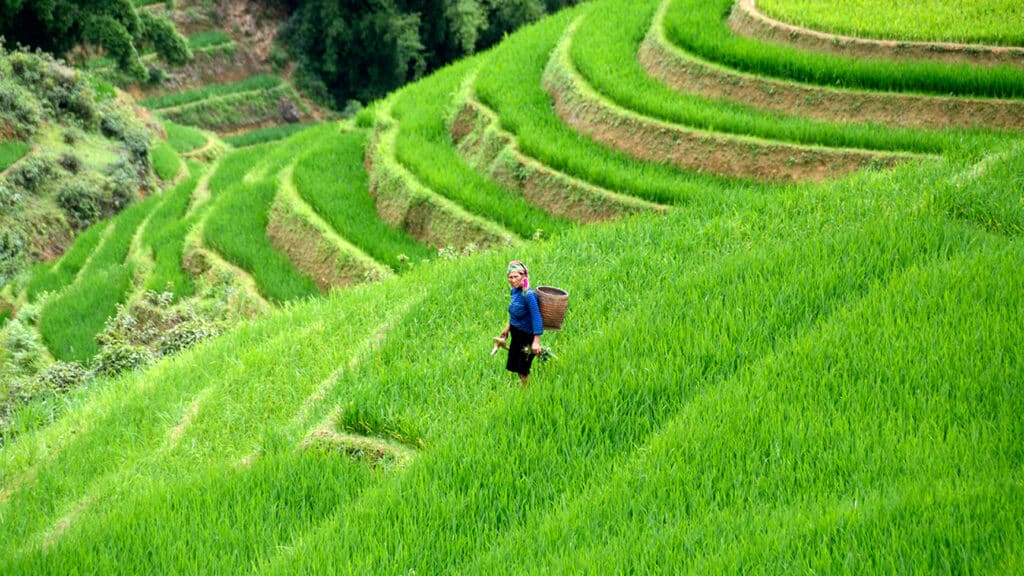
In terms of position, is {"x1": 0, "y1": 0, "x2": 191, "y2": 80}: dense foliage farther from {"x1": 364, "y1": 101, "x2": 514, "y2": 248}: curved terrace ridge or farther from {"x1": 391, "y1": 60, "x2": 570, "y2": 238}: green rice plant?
{"x1": 364, "y1": 101, "x2": 514, "y2": 248}: curved terrace ridge

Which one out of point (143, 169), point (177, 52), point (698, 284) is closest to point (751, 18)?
point (698, 284)

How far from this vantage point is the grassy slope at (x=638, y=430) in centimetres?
463

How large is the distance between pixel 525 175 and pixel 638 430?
6.87 metres

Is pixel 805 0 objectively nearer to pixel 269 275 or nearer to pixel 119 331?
pixel 269 275

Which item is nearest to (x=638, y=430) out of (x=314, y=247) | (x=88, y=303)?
(x=314, y=247)

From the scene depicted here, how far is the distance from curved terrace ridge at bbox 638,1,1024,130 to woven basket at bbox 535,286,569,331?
20.3 ft

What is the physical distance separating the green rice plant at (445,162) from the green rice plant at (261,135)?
16.3 metres

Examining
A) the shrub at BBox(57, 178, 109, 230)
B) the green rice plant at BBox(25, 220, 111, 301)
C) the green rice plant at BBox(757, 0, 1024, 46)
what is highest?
the green rice plant at BBox(757, 0, 1024, 46)

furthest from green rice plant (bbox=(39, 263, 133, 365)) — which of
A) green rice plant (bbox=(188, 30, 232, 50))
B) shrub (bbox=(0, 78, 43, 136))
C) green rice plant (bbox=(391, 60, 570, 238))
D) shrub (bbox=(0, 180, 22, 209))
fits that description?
green rice plant (bbox=(188, 30, 232, 50))

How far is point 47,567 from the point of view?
17.5 feet

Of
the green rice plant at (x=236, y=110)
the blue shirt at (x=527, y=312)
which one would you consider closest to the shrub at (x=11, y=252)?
the blue shirt at (x=527, y=312)

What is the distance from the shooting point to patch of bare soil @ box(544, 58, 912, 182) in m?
10.2

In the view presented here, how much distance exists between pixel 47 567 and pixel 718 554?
3528 mm

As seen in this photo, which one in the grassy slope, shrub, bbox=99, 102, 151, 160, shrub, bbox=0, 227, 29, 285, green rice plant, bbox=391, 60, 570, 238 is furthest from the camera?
shrub, bbox=99, 102, 151, 160
